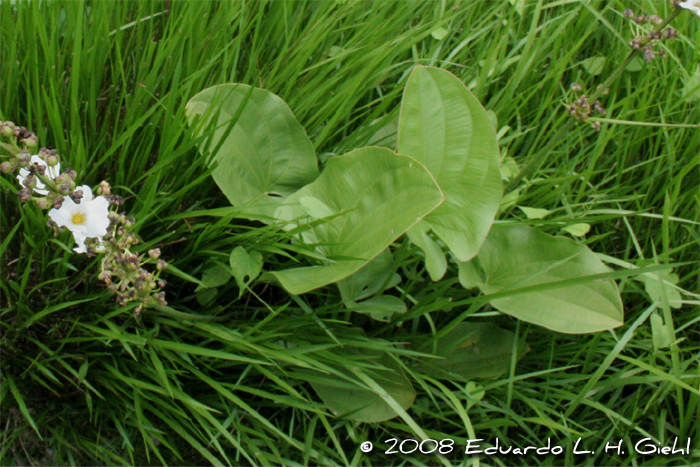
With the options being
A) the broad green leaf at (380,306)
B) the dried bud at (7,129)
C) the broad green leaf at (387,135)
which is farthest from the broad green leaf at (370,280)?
the dried bud at (7,129)

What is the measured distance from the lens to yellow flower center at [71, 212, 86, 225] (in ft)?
2.23

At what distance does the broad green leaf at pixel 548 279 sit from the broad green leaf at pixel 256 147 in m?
0.34

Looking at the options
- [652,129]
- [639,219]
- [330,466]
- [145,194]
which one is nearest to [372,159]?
[145,194]

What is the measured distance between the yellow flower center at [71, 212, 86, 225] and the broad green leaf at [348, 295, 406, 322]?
1.38 ft

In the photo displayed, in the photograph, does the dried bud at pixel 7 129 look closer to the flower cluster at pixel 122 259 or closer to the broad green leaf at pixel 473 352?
the flower cluster at pixel 122 259

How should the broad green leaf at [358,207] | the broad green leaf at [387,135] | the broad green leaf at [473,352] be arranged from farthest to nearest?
1. the broad green leaf at [387,135]
2. the broad green leaf at [473,352]
3. the broad green leaf at [358,207]

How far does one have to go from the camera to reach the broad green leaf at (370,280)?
0.97m

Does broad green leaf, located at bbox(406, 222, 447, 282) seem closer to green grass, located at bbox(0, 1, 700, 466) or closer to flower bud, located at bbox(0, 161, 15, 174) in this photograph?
green grass, located at bbox(0, 1, 700, 466)

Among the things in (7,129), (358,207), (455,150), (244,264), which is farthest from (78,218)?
→ (455,150)

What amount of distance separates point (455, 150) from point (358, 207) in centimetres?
17

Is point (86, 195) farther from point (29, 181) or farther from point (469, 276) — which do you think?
point (469, 276)

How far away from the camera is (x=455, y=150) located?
36.0 inches

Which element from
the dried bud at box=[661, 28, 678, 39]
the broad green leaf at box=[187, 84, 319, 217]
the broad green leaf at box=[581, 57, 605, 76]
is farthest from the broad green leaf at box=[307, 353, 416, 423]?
the broad green leaf at box=[581, 57, 605, 76]

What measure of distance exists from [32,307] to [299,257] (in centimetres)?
44
